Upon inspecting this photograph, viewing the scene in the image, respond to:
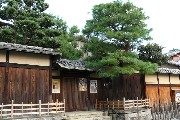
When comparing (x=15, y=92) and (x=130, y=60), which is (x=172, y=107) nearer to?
(x=130, y=60)

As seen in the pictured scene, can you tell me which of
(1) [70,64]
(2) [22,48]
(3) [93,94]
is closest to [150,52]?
(3) [93,94]

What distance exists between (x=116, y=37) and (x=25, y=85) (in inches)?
344

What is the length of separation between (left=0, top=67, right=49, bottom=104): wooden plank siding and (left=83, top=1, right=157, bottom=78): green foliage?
568cm

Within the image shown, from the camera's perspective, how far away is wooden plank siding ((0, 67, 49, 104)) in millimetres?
15844

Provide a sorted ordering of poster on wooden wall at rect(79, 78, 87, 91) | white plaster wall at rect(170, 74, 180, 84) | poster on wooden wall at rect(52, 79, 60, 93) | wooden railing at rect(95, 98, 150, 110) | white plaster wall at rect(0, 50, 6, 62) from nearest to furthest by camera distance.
→ white plaster wall at rect(0, 50, 6, 62) → poster on wooden wall at rect(52, 79, 60, 93) → wooden railing at rect(95, 98, 150, 110) → poster on wooden wall at rect(79, 78, 87, 91) → white plaster wall at rect(170, 74, 180, 84)

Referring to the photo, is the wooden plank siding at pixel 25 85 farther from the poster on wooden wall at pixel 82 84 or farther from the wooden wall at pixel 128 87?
the wooden wall at pixel 128 87

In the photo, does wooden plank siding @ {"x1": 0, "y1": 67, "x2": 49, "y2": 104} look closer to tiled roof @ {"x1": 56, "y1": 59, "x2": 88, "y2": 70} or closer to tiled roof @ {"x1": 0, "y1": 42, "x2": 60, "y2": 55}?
tiled roof @ {"x1": 0, "y1": 42, "x2": 60, "y2": 55}

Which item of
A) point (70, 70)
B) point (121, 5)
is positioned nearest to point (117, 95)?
point (70, 70)

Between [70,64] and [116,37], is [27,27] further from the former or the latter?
[116,37]

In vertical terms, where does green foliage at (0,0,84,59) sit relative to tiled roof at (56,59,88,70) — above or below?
above

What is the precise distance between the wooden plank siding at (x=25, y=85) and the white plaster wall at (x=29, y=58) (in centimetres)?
43

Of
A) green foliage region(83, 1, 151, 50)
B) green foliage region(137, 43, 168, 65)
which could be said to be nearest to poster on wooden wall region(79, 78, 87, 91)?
green foliage region(83, 1, 151, 50)

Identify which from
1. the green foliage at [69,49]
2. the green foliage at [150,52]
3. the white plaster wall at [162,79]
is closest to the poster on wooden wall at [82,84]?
the white plaster wall at [162,79]

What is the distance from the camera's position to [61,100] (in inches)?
856
